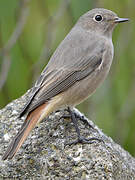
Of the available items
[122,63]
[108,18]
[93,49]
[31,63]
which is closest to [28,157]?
[93,49]

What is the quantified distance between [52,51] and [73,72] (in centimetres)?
238

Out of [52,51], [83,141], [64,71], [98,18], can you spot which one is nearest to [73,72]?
[64,71]

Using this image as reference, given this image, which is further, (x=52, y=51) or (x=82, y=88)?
(x=52, y=51)

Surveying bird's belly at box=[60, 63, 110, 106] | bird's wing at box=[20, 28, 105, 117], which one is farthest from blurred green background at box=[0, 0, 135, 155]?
bird's belly at box=[60, 63, 110, 106]

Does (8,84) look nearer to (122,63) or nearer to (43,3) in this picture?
(43,3)

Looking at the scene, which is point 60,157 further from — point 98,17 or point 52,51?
point 52,51

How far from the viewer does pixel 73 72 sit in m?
4.90

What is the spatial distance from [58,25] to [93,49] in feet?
6.84

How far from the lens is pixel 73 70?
16.1 feet

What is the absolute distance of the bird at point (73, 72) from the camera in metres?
4.48

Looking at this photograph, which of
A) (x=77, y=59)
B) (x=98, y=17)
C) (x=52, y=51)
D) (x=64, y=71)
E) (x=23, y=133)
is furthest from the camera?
(x=52, y=51)

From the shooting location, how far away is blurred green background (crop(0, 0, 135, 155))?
22.3 ft

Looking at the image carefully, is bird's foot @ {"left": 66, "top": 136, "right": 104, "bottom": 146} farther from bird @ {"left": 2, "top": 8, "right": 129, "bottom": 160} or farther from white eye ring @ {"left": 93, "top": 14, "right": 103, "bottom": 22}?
white eye ring @ {"left": 93, "top": 14, "right": 103, "bottom": 22}

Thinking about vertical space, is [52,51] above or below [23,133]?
below
